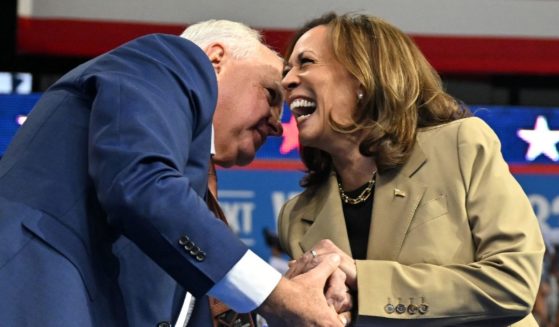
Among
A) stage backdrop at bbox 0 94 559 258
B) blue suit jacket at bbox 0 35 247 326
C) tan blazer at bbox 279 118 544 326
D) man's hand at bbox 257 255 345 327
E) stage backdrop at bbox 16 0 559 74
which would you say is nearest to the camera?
blue suit jacket at bbox 0 35 247 326

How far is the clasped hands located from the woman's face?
0.98 feet

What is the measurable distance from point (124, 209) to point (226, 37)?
3.01 feet

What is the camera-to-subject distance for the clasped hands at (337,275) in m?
2.55

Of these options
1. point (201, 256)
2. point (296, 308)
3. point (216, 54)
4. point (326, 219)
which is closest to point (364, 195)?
point (326, 219)

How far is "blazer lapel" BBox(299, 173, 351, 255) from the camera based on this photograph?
2.79m

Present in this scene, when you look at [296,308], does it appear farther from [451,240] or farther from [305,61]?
[305,61]

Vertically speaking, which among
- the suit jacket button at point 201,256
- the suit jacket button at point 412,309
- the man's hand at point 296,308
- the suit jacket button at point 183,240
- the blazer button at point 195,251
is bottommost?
the suit jacket button at point 412,309

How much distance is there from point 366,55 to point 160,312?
0.93 m

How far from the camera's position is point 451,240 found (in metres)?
2.61

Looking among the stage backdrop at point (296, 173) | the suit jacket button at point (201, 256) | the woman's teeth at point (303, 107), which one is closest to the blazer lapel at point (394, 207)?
the woman's teeth at point (303, 107)

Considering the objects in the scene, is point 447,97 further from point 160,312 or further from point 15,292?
point 15,292

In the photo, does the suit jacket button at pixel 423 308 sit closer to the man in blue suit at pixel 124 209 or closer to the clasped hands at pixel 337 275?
the clasped hands at pixel 337 275

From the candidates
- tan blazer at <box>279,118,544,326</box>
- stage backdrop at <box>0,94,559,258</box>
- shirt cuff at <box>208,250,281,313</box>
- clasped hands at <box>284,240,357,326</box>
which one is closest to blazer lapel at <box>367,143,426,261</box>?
tan blazer at <box>279,118,544,326</box>

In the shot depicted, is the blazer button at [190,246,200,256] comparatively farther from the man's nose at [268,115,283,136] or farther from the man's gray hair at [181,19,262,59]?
the man's nose at [268,115,283,136]
